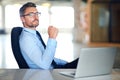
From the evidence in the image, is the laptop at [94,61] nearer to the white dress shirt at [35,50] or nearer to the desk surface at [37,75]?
the desk surface at [37,75]

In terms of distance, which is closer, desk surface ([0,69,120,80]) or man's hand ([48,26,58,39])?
desk surface ([0,69,120,80])

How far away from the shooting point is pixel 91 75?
2148 millimetres

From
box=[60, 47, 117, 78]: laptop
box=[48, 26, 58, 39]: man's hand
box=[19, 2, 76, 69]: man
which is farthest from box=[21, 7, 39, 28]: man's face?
box=[60, 47, 117, 78]: laptop

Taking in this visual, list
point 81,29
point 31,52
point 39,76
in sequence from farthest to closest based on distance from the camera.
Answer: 1. point 81,29
2. point 31,52
3. point 39,76

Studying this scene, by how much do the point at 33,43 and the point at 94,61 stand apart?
1.68 feet

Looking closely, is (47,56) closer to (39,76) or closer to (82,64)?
(39,76)

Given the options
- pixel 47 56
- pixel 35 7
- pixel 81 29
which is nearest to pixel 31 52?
pixel 47 56

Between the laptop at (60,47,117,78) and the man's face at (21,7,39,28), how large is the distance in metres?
0.45

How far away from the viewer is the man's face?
237 centimetres

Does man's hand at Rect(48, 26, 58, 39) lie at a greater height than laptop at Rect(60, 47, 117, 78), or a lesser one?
greater

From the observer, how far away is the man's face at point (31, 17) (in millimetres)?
2369

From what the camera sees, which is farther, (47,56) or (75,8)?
(75,8)

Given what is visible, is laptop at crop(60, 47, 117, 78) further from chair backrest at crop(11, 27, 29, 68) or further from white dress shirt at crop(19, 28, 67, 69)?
chair backrest at crop(11, 27, 29, 68)

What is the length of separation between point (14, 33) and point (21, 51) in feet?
0.51
